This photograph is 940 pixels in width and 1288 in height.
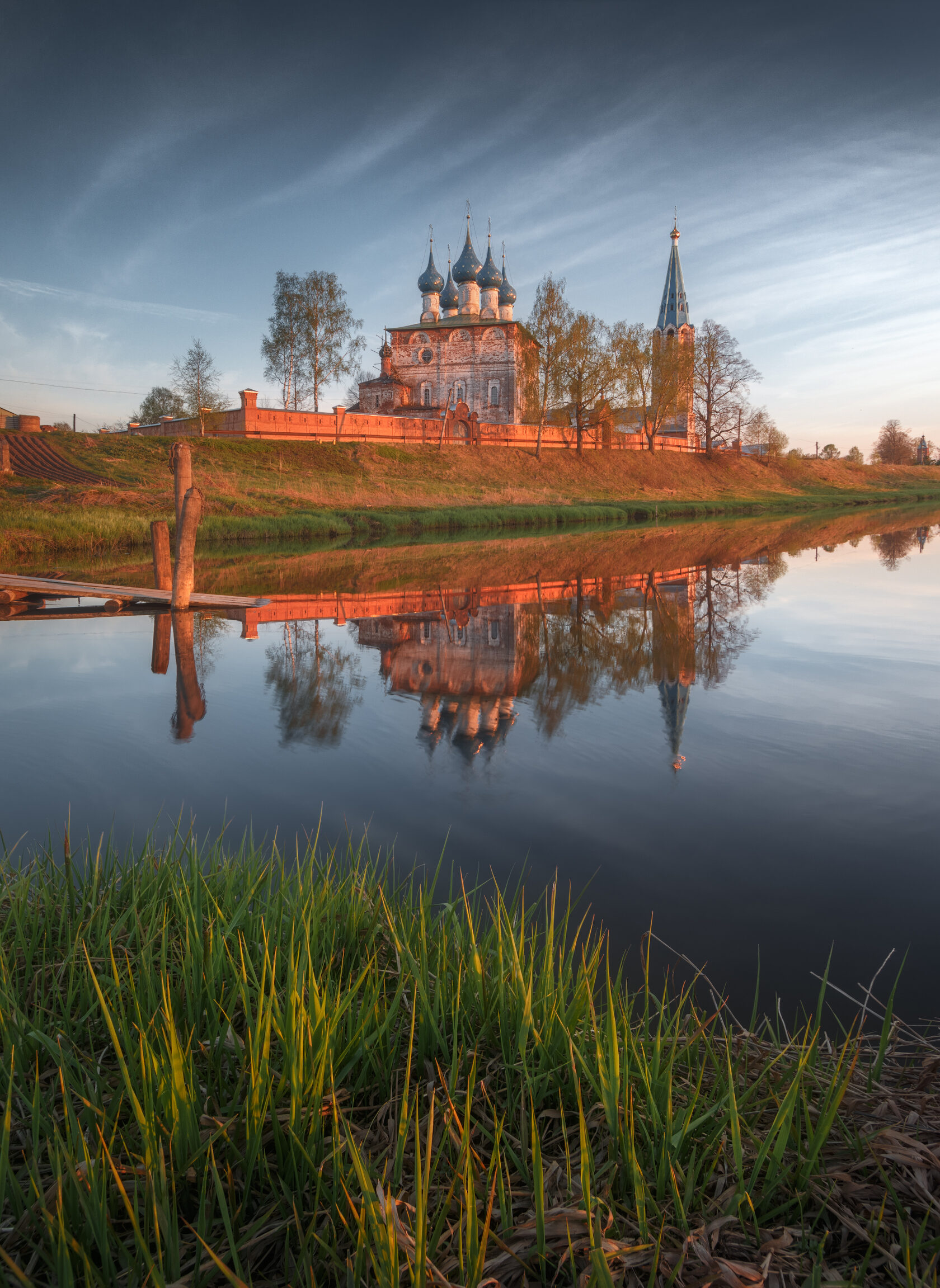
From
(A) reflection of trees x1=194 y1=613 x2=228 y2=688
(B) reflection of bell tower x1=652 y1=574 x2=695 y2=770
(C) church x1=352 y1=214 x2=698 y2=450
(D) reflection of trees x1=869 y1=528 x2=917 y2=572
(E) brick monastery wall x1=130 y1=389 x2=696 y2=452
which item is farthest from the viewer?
(C) church x1=352 y1=214 x2=698 y2=450

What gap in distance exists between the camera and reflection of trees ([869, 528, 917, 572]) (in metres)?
19.7

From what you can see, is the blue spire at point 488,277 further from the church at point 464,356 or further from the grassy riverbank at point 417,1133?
the grassy riverbank at point 417,1133

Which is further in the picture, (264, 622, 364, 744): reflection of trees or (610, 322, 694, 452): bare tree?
(610, 322, 694, 452): bare tree

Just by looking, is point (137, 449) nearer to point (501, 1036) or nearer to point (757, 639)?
point (757, 639)

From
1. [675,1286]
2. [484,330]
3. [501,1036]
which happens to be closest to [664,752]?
[501,1036]

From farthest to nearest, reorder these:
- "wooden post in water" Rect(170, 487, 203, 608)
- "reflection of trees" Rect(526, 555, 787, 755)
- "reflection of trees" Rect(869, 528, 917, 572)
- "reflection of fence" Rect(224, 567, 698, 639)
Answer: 1. "reflection of trees" Rect(869, 528, 917, 572)
2. "reflection of fence" Rect(224, 567, 698, 639)
3. "wooden post in water" Rect(170, 487, 203, 608)
4. "reflection of trees" Rect(526, 555, 787, 755)

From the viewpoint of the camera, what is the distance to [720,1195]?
1.57 m

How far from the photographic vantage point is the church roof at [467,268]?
6431 cm

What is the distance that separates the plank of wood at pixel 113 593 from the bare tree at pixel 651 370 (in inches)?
1628

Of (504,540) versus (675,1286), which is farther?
(504,540)

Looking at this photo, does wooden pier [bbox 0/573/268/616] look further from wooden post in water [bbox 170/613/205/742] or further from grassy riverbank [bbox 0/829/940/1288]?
grassy riverbank [bbox 0/829/940/1288]

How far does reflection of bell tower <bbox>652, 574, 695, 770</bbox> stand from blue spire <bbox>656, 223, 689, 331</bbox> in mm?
65851

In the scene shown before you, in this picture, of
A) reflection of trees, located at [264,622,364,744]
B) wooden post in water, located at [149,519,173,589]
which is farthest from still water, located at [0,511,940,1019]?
wooden post in water, located at [149,519,173,589]

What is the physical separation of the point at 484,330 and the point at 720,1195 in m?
62.9
